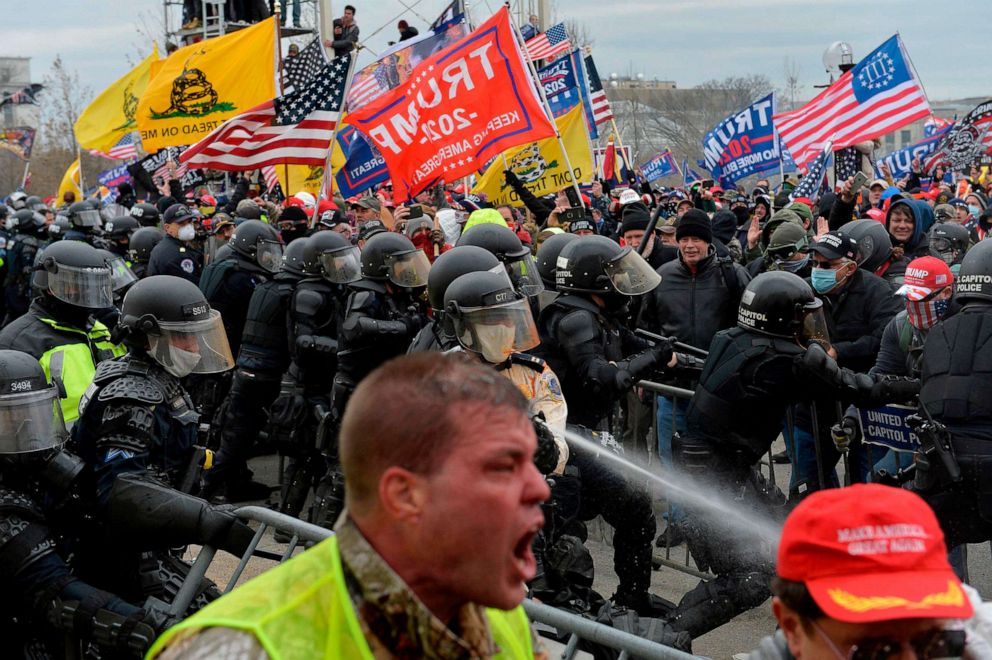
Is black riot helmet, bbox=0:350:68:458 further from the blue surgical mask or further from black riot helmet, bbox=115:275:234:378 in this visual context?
the blue surgical mask

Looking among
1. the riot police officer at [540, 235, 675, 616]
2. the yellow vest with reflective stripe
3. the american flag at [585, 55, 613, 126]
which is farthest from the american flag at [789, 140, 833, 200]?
the yellow vest with reflective stripe

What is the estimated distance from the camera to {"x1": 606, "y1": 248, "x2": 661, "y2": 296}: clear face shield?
6902mm

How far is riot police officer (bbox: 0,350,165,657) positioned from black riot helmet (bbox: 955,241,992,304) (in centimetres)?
397

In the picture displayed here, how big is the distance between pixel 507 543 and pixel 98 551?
3.17 m

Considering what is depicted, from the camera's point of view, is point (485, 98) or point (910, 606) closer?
point (910, 606)

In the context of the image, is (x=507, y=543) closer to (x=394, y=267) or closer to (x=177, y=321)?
(x=177, y=321)

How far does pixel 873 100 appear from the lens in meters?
13.2

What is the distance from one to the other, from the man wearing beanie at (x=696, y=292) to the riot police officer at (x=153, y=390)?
3.87 metres

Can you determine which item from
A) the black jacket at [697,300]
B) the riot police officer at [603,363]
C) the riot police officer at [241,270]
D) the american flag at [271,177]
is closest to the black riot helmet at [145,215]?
the american flag at [271,177]

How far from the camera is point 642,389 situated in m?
7.97

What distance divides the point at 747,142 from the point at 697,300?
9792 mm

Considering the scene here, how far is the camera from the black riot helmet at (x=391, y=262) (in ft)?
26.0

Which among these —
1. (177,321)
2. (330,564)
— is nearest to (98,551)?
(177,321)

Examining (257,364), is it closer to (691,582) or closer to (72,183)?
(691,582)
